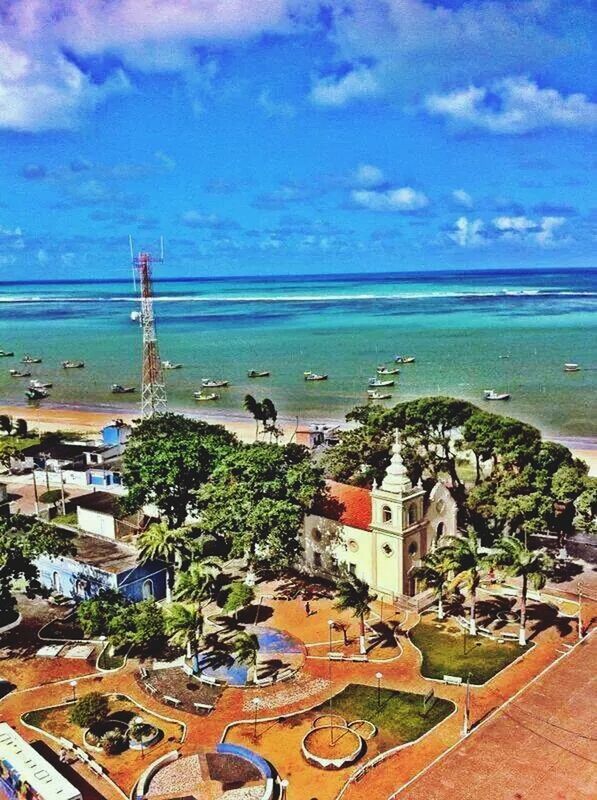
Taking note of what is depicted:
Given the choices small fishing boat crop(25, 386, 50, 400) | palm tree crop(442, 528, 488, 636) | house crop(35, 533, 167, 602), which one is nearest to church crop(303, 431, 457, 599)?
palm tree crop(442, 528, 488, 636)

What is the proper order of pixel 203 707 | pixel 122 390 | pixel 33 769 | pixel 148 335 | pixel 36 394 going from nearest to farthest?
1. pixel 33 769
2. pixel 203 707
3. pixel 148 335
4. pixel 36 394
5. pixel 122 390

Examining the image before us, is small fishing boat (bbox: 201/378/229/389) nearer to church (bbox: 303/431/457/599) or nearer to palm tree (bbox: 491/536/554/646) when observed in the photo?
church (bbox: 303/431/457/599)

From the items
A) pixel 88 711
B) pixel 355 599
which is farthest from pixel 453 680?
pixel 88 711

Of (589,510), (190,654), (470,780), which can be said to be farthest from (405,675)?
(589,510)

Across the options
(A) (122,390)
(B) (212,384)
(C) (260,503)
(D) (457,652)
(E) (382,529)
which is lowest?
(D) (457,652)

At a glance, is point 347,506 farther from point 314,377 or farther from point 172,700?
point 314,377
